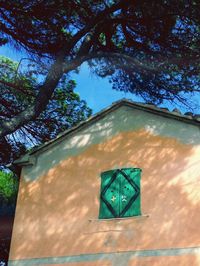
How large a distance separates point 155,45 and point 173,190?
6.00 m

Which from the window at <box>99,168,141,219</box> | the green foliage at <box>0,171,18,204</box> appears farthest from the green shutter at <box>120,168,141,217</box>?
the green foliage at <box>0,171,18,204</box>

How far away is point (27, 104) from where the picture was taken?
45.6ft

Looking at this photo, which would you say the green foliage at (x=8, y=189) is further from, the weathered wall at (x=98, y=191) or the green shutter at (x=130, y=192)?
the green shutter at (x=130, y=192)

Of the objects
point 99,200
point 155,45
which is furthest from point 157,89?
point 99,200

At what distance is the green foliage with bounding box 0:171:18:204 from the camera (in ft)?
54.6

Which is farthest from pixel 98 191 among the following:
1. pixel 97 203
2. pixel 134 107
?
pixel 134 107

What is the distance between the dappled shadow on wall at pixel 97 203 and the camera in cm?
921

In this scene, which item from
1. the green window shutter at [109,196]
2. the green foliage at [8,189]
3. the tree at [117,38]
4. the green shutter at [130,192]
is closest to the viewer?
the green shutter at [130,192]

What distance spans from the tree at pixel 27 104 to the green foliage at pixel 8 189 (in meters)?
2.35

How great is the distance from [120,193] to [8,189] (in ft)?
27.2

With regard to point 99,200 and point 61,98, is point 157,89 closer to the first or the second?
point 61,98

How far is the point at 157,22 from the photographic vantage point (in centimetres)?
1321

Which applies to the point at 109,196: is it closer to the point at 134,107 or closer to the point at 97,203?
the point at 97,203

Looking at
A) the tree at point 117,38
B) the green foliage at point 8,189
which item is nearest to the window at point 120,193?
the tree at point 117,38
